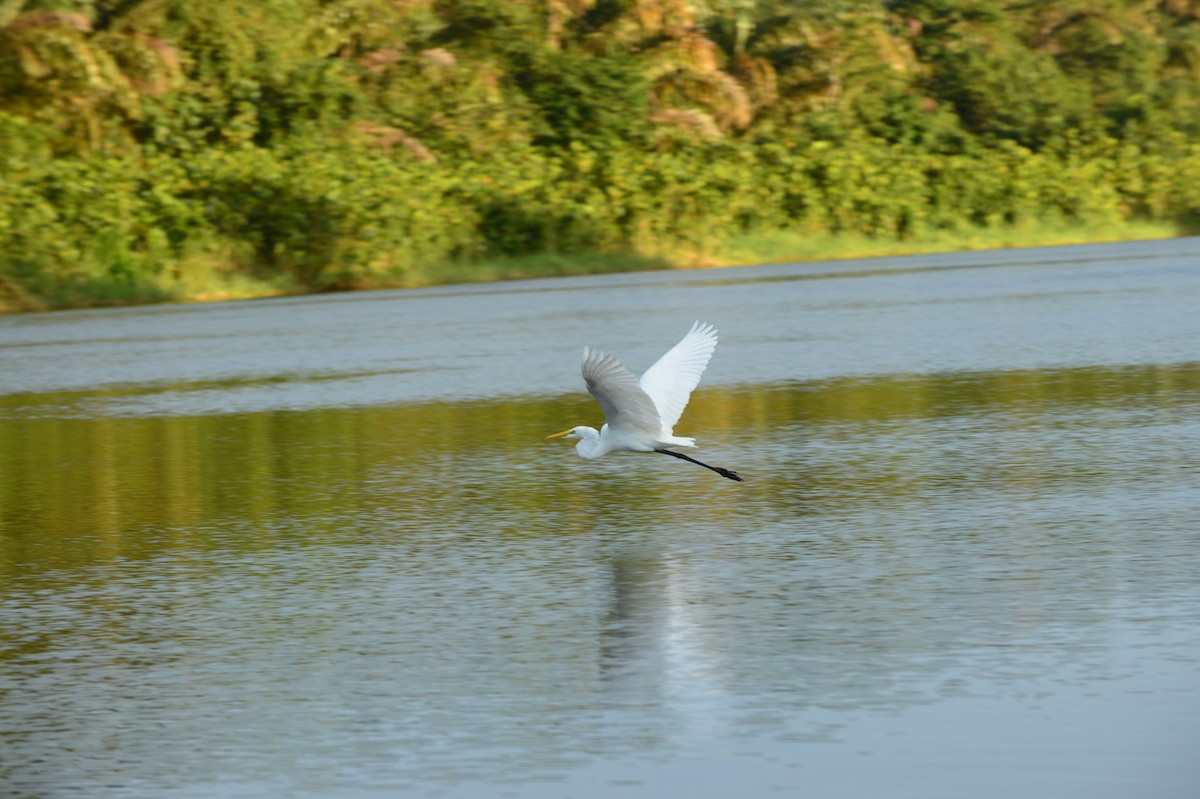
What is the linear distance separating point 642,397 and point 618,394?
0.16 m

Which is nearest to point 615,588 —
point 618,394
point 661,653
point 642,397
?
point 661,653

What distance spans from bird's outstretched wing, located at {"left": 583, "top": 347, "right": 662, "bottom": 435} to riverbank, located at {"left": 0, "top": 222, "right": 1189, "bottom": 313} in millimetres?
26990

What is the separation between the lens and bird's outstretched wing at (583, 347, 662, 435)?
9484 mm

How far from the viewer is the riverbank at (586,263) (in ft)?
121

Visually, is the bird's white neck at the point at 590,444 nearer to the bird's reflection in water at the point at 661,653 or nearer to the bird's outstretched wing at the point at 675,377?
the bird's outstretched wing at the point at 675,377

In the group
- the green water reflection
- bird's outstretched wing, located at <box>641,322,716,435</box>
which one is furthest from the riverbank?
bird's outstretched wing, located at <box>641,322,716,435</box>

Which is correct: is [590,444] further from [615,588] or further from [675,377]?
[615,588]

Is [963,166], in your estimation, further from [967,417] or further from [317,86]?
[967,417]

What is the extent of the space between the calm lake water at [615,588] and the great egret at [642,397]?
377 mm

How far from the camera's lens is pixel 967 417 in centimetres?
1438

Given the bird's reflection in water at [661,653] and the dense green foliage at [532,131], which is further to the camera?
the dense green foliage at [532,131]

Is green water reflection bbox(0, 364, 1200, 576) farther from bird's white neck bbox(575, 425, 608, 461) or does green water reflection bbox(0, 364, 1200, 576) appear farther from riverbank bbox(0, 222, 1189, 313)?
riverbank bbox(0, 222, 1189, 313)

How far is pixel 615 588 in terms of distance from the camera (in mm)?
8500

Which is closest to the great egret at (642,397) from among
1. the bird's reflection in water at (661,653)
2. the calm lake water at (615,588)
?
the calm lake water at (615,588)
